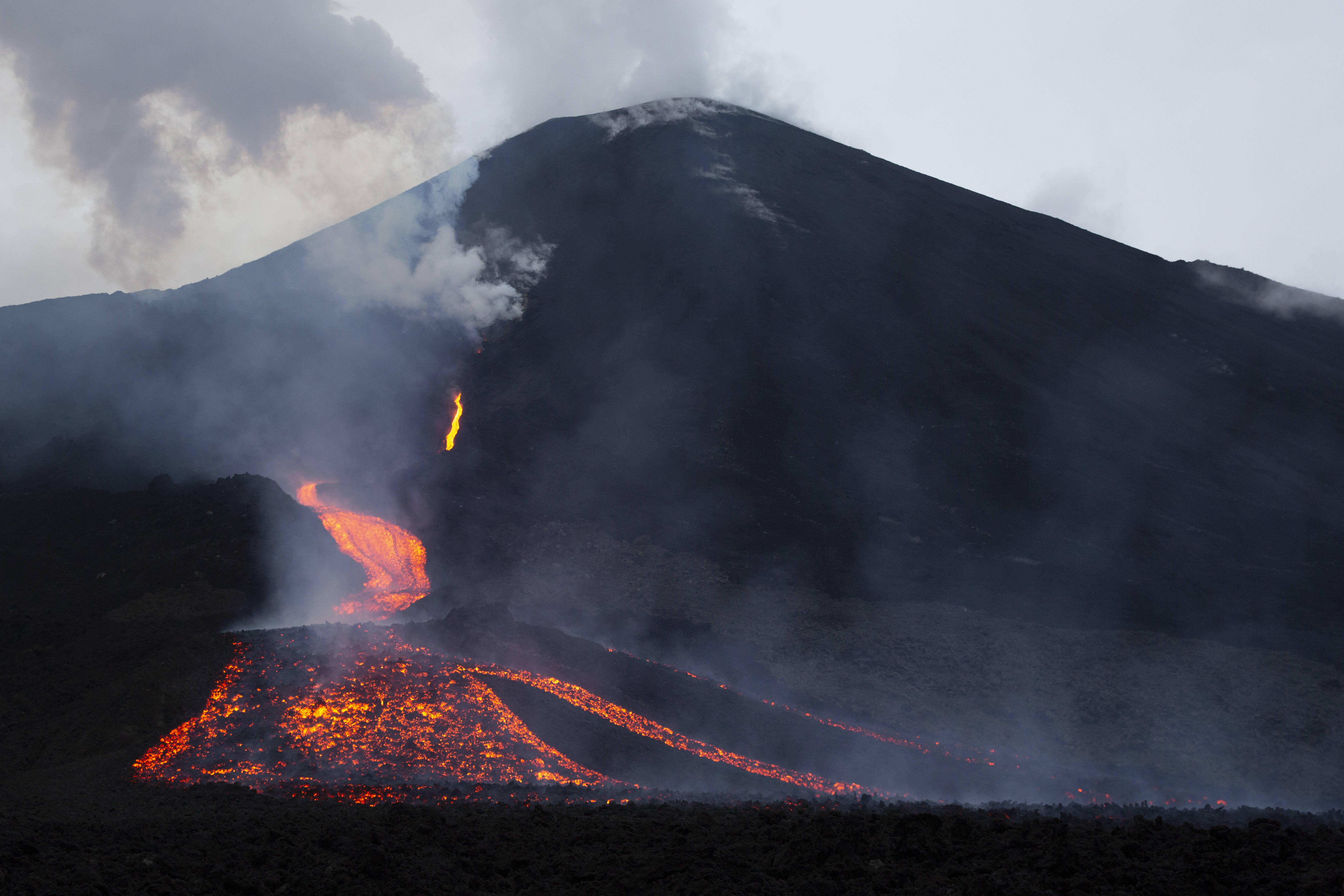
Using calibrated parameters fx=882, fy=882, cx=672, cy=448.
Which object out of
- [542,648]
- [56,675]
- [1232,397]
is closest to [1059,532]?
[1232,397]

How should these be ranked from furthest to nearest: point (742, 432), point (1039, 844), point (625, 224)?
1. point (625, 224)
2. point (742, 432)
3. point (1039, 844)

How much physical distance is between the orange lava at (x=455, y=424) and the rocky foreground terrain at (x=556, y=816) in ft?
22.5

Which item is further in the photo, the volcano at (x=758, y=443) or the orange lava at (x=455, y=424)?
the orange lava at (x=455, y=424)

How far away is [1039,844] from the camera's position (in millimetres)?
7672

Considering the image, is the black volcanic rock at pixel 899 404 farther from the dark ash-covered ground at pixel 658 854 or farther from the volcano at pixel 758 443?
the dark ash-covered ground at pixel 658 854

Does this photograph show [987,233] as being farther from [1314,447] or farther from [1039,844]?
[1039,844]

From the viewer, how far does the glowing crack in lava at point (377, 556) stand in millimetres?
20000

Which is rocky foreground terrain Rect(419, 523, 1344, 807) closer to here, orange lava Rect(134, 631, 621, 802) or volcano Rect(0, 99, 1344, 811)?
volcano Rect(0, 99, 1344, 811)

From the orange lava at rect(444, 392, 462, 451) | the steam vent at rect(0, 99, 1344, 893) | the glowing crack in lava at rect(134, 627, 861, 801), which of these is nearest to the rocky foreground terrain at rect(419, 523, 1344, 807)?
the steam vent at rect(0, 99, 1344, 893)

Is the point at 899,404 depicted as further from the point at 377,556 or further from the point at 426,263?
the point at 426,263

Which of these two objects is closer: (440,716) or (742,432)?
(440,716)

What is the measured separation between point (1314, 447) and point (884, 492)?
13526mm

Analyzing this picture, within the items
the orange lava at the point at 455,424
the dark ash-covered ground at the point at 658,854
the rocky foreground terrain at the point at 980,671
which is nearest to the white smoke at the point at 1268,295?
the rocky foreground terrain at the point at 980,671

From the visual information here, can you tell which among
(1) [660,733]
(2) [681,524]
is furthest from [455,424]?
(1) [660,733]
